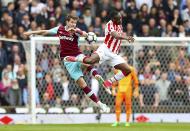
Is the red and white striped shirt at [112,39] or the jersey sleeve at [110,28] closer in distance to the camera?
the jersey sleeve at [110,28]

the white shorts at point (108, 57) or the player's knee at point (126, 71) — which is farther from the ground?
the white shorts at point (108, 57)

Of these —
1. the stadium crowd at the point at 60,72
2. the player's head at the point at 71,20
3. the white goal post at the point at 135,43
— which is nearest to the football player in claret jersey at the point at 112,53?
the player's head at the point at 71,20

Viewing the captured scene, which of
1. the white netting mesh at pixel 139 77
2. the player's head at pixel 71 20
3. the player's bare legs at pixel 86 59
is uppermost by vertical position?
the player's head at pixel 71 20

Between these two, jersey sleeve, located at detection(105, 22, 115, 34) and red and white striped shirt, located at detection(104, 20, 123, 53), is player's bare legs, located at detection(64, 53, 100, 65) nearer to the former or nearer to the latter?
red and white striped shirt, located at detection(104, 20, 123, 53)

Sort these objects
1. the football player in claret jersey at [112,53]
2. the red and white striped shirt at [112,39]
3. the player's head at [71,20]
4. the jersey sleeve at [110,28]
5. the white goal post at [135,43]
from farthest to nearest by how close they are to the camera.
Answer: the white goal post at [135,43] < the red and white striped shirt at [112,39] < the jersey sleeve at [110,28] < the football player in claret jersey at [112,53] < the player's head at [71,20]

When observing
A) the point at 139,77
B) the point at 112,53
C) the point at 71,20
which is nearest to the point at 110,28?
the point at 112,53

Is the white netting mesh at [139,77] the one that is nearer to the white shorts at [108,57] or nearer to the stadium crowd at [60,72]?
the stadium crowd at [60,72]

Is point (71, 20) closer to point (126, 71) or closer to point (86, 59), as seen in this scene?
point (86, 59)

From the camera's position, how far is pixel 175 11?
28.5 metres

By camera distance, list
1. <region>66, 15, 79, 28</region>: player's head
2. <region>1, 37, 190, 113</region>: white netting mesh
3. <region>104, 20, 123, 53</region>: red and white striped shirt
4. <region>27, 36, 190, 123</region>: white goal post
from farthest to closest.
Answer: <region>1, 37, 190, 113</region>: white netting mesh < <region>27, 36, 190, 123</region>: white goal post < <region>104, 20, 123, 53</region>: red and white striped shirt < <region>66, 15, 79, 28</region>: player's head

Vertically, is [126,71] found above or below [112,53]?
below

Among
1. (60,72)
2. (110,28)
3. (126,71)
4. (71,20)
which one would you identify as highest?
(71,20)

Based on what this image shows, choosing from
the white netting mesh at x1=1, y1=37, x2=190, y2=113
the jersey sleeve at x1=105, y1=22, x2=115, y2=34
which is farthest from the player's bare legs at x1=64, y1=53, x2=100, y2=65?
the white netting mesh at x1=1, y1=37, x2=190, y2=113

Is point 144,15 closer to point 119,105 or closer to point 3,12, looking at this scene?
point 3,12
